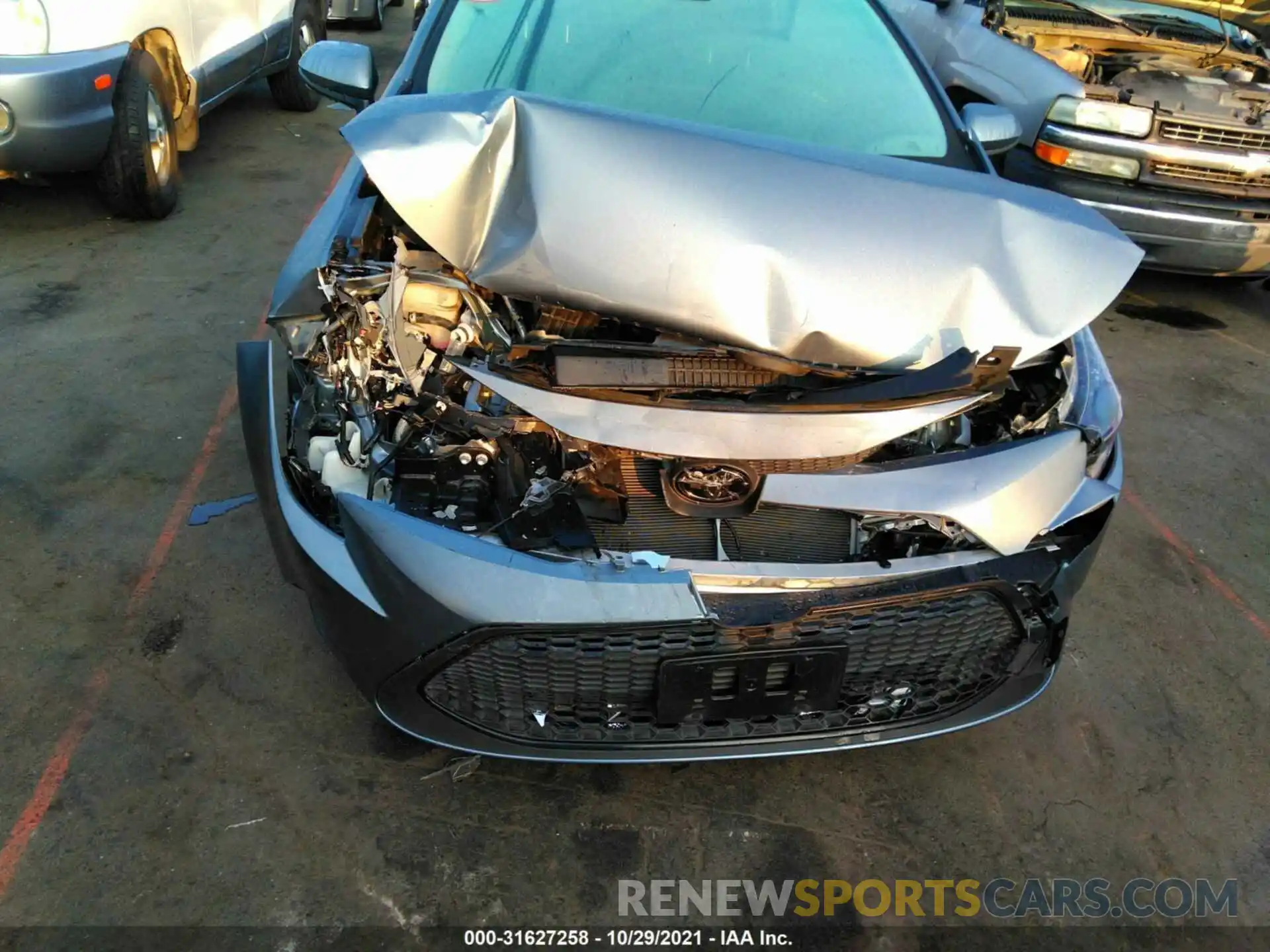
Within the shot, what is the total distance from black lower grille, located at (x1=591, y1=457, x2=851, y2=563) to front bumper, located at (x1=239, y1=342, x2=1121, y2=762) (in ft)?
0.34

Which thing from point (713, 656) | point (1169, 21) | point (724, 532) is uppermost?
point (1169, 21)

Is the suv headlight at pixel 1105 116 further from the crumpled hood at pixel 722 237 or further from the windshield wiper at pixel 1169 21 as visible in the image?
the crumpled hood at pixel 722 237

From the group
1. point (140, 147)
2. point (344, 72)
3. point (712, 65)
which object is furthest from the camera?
point (140, 147)

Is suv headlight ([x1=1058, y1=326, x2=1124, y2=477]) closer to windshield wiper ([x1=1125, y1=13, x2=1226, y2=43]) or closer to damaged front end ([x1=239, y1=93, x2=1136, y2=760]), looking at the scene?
damaged front end ([x1=239, y1=93, x2=1136, y2=760])

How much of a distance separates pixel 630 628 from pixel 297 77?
660cm

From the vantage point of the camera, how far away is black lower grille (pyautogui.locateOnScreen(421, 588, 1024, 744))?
188 centimetres

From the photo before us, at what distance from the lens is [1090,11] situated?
228 inches

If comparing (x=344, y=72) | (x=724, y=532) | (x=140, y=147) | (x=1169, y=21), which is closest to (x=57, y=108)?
(x=140, y=147)

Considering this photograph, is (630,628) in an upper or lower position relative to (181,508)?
→ upper

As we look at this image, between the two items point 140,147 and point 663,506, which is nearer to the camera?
point 663,506

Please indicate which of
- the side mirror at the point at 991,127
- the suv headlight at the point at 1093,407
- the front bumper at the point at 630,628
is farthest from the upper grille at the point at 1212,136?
the front bumper at the point at 630,628

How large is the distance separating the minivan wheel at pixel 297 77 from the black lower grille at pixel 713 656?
6.37 m

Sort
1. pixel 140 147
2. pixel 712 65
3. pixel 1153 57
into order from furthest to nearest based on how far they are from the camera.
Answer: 1. pixel 1153 57
2. pixel 140 147
3. pixel 712 65

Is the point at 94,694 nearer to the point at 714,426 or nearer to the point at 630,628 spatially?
the point at 630,628
